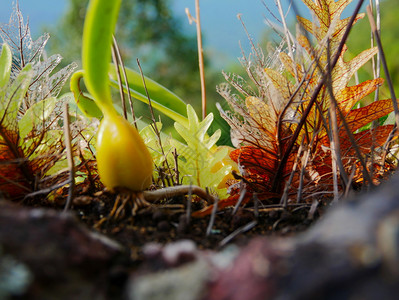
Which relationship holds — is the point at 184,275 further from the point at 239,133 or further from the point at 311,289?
the point at 239,133

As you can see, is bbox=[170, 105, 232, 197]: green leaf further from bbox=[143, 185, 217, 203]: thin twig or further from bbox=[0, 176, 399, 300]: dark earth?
bbox=[0, 176, 399, 300]: dark earth

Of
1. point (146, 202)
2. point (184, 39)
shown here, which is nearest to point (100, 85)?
point (146, 202)

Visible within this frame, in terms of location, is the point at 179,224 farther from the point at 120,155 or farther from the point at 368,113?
the point at 368,113

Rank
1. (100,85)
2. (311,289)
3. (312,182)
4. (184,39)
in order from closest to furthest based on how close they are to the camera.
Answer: (311,289)
(100,85)
(312,182)
(184,39)

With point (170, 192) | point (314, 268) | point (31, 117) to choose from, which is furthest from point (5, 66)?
point (314, 268)

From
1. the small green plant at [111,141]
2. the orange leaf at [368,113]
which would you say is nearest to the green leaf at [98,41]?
the small green plant at [111,141]

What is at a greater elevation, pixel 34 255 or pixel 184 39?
pixel 184 39
